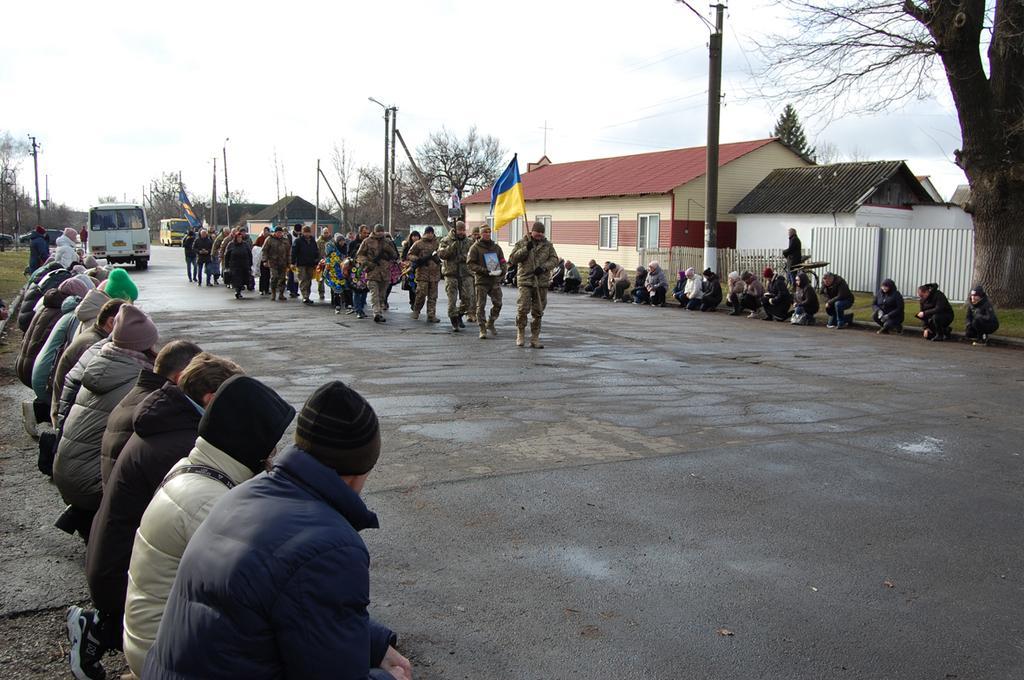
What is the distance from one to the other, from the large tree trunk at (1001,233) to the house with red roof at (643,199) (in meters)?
16.7

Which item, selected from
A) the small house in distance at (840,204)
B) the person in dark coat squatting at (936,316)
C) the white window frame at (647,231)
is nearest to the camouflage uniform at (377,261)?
the person in dark coat squatting at (936,316)

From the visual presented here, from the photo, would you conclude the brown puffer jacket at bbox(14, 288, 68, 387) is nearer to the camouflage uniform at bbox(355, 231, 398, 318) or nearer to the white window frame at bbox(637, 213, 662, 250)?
the camouflage uniform at bbox(355, 231, 398, 318)

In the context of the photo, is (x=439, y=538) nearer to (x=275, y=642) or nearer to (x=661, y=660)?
(x=661, y=660)

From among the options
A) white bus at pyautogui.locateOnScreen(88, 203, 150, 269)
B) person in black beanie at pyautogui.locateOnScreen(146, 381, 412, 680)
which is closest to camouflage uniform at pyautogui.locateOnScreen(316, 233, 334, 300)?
white bus at pyautogui.locateOnScreen(88, 203, 150, 269)

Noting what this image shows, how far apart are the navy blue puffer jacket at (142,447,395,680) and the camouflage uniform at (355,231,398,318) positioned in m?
15.9

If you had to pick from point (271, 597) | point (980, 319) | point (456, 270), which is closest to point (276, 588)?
point (271, 597)

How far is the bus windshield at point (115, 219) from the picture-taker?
120 ft

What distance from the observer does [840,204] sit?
1286 inches

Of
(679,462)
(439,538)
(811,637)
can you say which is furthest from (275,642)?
(679,462)

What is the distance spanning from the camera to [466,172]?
7731 centimetres

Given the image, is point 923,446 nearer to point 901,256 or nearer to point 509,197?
point 509,197

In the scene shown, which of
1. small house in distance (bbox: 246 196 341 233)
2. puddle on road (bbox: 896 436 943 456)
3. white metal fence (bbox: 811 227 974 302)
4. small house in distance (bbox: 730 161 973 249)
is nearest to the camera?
puddle on road (bbox: 896 436 943 456)

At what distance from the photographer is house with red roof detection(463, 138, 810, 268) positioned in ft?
125

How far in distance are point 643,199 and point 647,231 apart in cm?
141
